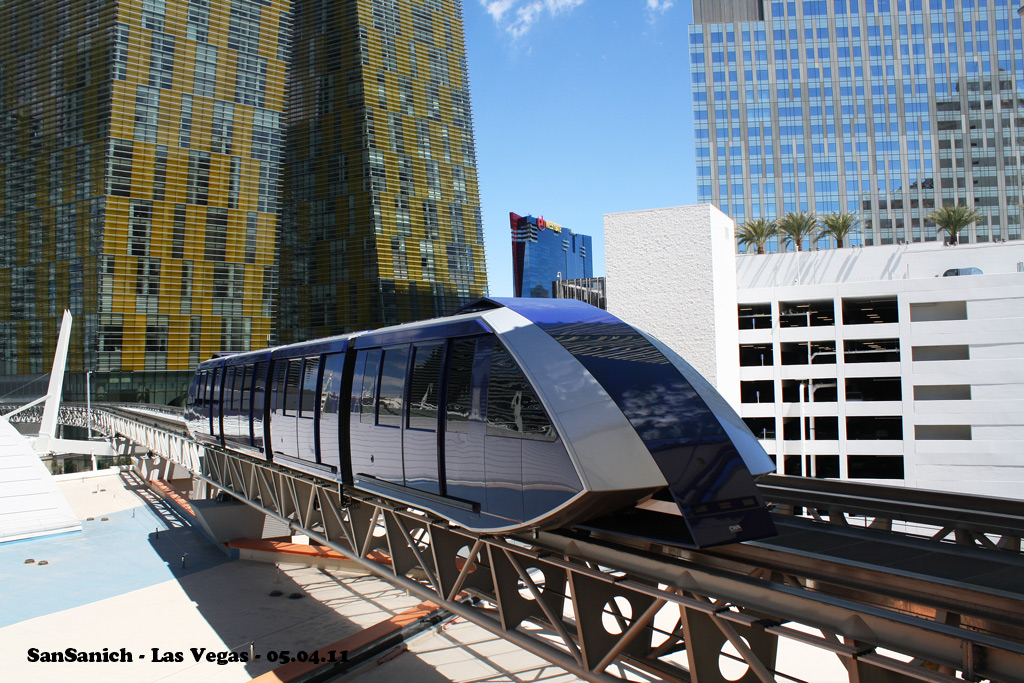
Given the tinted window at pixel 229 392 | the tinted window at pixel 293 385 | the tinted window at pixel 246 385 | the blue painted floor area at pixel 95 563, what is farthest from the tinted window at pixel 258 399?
the blue painted floor area at pixel 95 563

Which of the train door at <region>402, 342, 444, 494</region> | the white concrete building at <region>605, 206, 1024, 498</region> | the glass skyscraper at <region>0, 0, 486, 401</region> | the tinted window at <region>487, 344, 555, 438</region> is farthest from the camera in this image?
the glass skyscraper at <region>0, 0, 486, 401</region>

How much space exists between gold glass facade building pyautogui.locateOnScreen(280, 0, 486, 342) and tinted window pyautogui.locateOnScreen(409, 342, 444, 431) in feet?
299

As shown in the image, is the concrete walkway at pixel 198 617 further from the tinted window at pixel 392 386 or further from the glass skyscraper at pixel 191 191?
the glass skyscraper at pixel 191 191

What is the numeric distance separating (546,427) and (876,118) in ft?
354

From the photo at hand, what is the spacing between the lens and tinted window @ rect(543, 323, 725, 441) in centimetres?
597

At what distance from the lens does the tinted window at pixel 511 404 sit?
20.5 feet

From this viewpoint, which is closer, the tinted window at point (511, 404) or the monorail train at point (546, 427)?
the monorail train at point (546, 427)

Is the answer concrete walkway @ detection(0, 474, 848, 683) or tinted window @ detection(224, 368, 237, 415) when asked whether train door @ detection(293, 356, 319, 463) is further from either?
concrete walkway @ detection(0, 474, 848, 683)

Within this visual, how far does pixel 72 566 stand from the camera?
1081 inches

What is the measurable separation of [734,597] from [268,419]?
1189cm

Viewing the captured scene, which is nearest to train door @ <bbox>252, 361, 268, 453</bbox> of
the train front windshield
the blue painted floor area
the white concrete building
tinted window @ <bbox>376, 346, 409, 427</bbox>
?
tinted window @ <bbox>376, 346, 409, 427</bbox>

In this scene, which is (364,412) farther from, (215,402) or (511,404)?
(215,402)

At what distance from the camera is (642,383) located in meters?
6.28

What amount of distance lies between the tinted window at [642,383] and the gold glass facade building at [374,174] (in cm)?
9305
